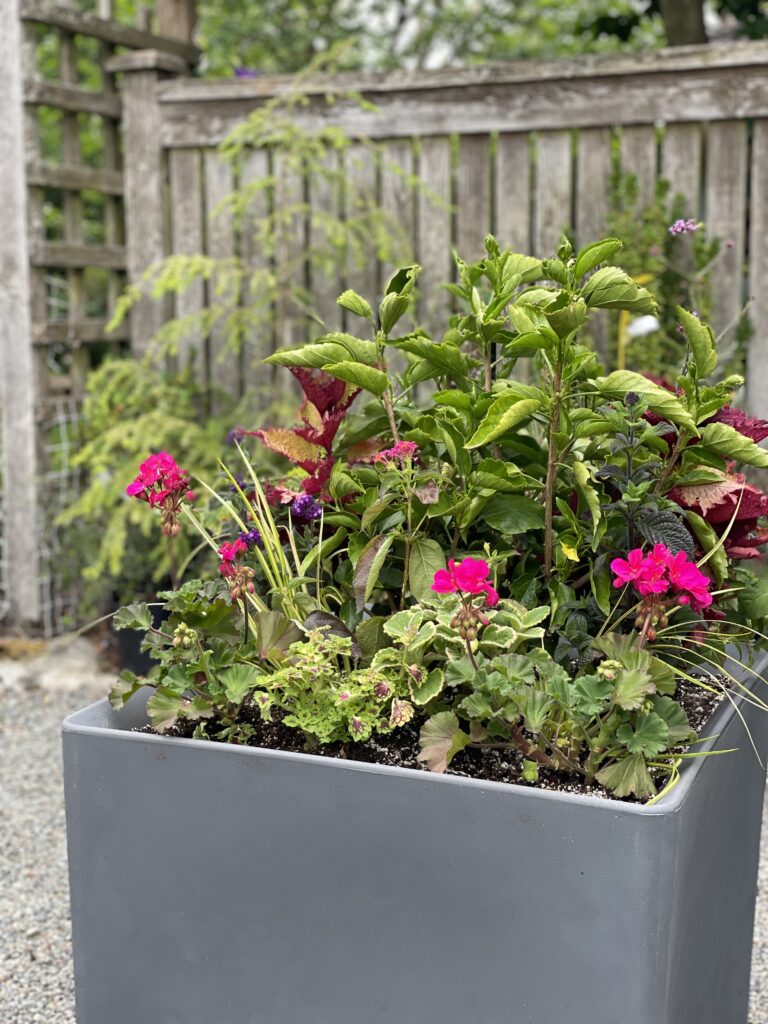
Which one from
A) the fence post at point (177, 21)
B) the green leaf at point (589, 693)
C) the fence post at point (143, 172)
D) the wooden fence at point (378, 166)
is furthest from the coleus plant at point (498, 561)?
the fence post at point (177, 21)

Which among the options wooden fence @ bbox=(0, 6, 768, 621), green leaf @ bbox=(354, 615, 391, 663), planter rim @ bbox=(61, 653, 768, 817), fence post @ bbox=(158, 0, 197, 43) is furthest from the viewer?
fence post @ bbox=(158, 0, 197, 43)

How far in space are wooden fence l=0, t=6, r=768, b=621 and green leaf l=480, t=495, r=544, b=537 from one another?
7.85 ft

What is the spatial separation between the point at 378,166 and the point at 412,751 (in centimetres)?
289

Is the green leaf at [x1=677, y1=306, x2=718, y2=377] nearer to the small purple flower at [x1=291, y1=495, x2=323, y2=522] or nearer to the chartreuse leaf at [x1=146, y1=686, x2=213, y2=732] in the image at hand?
the small purple flower at [x1=291, y1=495, x2=323, y2=522]

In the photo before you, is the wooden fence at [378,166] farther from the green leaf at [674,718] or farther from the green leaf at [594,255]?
the green leaf at [674,718]

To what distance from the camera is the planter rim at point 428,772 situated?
3.64 feet

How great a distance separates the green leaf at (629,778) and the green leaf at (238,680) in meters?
0.40

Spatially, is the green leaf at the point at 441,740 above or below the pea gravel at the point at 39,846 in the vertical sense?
above

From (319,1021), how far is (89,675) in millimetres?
2754

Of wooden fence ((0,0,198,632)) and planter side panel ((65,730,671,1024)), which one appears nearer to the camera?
planter side panel ((65,730,671,1024))

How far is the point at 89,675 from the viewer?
3863 millimetres

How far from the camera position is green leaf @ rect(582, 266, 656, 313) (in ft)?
4.28

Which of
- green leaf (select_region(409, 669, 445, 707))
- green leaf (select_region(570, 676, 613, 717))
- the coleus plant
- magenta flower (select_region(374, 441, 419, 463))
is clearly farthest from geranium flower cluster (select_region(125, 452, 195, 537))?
green leaf (select_region(570, 676, 613, 717))

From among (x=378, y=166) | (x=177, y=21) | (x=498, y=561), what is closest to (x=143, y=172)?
(x=177, y=21)
